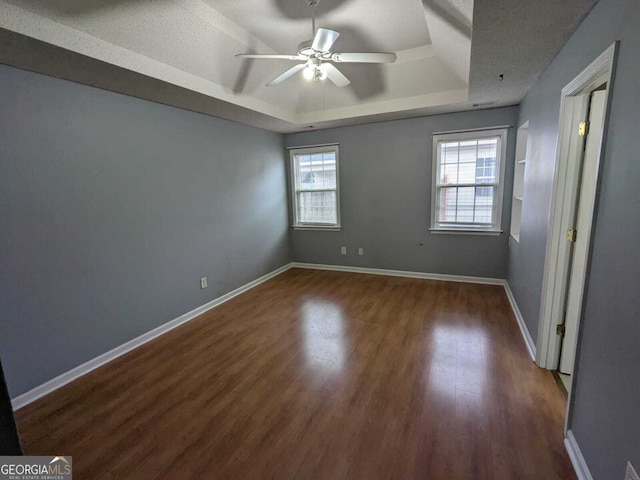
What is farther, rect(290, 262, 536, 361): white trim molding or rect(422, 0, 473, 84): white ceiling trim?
rect(290, 262, 536, 361): white trim molding

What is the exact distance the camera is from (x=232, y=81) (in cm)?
299

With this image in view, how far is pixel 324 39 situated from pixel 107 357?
3119mm

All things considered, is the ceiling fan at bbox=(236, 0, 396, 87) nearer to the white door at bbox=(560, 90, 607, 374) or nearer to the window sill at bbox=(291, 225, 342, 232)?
the white door at bbox=(560, 90, 607, 374)

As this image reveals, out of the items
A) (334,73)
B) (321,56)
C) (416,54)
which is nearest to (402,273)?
(416,54)

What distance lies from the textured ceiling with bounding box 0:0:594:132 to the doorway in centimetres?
45

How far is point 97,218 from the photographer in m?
2.43

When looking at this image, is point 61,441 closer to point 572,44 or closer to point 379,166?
point 572,44

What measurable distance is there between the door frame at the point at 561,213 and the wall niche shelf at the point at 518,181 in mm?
1333

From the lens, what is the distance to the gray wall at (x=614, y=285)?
1079 mm

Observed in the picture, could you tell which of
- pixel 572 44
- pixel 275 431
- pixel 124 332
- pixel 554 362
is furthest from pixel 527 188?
pixel 124 332

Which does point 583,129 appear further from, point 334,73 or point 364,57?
point 334,73

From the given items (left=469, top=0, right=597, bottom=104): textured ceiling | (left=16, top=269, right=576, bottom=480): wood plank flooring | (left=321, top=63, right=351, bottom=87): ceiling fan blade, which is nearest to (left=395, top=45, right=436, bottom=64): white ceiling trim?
(left=469, top=0, right=597, bottom=104): textured ceiling

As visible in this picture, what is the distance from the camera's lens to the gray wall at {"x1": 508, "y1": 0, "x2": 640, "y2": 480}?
108 cm

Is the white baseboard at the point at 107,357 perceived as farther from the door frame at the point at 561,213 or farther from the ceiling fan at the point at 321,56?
Result: the door frame at the point at 561,213
